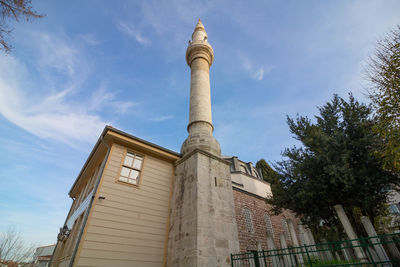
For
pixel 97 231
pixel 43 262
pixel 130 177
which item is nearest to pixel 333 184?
pixel 130 177

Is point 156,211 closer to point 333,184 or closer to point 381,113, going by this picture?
point 333,184

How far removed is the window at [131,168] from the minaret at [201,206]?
1508 millimetres

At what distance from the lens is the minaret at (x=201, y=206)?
5785 mm

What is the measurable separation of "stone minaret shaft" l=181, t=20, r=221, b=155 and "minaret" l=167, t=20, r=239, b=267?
1.6 inches

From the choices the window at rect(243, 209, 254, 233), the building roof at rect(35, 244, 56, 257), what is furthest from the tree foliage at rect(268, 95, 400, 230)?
the building roof at rect(35, 244, 56, 257)

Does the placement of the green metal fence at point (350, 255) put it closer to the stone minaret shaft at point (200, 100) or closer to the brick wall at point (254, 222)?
the stone minaret shaft at point (200, 100)

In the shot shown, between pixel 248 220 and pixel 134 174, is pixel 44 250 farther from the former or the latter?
pixel 134 174

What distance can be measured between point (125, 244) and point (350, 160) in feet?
29.0

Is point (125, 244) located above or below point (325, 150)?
below

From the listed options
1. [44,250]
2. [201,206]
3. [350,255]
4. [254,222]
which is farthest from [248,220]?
[44,250]

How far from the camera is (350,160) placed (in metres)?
8.12

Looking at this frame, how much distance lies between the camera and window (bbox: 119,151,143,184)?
6891 millimetres

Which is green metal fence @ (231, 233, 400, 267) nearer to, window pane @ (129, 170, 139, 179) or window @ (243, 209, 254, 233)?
window pane @ (129, 170, 139, 179)

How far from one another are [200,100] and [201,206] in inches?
209
